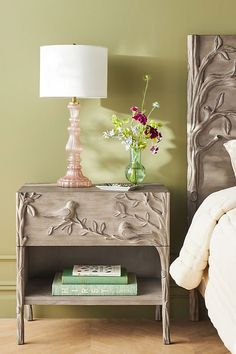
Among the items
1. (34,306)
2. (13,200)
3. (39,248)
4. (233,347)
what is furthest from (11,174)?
(233,347)

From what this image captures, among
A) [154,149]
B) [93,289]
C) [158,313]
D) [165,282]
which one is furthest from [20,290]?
[154,149]

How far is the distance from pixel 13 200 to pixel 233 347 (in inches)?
68.6

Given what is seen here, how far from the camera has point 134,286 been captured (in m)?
3.67

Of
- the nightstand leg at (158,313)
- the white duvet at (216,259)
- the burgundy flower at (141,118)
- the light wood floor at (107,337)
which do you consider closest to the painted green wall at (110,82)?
the light wood floor at (107,337)

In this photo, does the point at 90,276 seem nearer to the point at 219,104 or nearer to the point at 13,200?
the point at 13,200

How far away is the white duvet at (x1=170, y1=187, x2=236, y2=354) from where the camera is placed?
2881 millimetres

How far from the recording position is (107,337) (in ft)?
12.2

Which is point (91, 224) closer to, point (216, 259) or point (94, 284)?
point (94, 284)

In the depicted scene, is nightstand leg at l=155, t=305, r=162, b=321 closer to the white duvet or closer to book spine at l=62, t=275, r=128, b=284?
book spine at l=62, t=275, r=128, b=284

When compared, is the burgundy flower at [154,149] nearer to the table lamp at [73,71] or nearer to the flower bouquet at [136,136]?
the flower bouquet at [136,136]

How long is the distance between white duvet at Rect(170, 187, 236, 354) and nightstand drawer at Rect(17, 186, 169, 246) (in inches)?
9.1

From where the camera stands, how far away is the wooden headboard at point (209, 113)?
389 centimetres

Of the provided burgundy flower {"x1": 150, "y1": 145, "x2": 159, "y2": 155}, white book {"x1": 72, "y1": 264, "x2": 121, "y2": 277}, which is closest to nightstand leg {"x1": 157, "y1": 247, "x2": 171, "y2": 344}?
white book {"x1": 72, "y1": 264, "x2": 121, "y2": 277}

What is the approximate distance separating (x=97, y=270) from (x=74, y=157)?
0.59 metres
